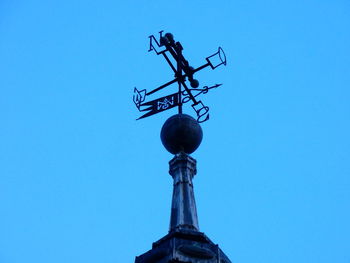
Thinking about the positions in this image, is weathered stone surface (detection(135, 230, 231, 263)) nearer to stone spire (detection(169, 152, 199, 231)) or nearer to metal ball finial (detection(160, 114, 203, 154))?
stone spire (detection(169, 152, 199, 231))

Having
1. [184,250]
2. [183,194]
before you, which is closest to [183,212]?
[183,194]

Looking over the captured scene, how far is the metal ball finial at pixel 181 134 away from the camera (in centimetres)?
954

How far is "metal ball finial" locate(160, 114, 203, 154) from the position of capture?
9539mm

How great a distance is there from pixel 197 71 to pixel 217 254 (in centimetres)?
535

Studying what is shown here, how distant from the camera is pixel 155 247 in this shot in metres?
7.11

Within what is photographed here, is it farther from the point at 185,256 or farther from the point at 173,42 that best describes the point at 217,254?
the point at 173,42

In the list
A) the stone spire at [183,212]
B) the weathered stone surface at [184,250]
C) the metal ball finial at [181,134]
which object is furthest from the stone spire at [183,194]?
the weathered stone surface at [184,250]

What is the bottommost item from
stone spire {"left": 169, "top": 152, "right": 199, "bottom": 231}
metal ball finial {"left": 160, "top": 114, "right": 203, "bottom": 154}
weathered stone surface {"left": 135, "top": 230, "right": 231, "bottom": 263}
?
weathered stone surface {"left": 135, "top": 230, "right": 231, "bottom": 263}

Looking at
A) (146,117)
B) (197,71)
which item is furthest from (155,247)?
(197,71)

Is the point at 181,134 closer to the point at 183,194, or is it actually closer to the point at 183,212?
the point at 183,194

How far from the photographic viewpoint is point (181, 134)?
9.52 metres

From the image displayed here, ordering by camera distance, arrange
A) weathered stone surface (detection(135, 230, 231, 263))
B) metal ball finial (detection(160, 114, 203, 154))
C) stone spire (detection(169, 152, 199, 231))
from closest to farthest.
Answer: weathered stone surface (detection(135, 230, 231, 263)) < stone spire (detection(169, 152, 199, 231)) < metal ball finial (detection(160, 114, 203, 154))

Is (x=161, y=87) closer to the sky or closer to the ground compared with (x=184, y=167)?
closer to the sky

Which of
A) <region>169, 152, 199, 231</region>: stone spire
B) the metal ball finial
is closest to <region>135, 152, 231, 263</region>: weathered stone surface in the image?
<region>169, 152, 199, 231</region>: stone spire
